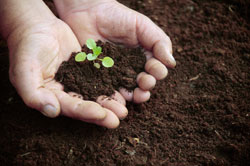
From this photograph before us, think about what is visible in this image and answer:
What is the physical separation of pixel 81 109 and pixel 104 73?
1.61 feet

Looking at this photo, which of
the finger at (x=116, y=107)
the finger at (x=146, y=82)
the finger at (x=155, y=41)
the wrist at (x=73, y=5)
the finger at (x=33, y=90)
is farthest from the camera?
the wrist at (x=73, y=5)

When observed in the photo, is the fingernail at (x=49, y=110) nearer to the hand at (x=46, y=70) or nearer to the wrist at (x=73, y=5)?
the hand at (x=46, y=70)

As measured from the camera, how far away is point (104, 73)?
6.47 feet

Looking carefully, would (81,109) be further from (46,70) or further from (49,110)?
(46,70)

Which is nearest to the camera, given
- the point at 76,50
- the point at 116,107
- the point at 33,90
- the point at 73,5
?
the point at 33,90

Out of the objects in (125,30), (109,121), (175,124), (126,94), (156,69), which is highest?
(125,30)

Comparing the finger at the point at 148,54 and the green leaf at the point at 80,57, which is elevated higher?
the green leaf at the point at 80,57

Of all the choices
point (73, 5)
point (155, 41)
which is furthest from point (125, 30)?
point (73, 5)

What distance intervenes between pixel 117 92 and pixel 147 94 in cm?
24

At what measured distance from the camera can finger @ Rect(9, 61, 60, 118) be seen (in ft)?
5.07

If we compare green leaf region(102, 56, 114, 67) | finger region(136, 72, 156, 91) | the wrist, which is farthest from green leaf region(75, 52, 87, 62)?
the wrist

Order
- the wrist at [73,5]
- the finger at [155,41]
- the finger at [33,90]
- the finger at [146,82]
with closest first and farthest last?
the finger at [33,90]
the finger at [146,82]
the finger at [155,41]
the wrist at [73,5]

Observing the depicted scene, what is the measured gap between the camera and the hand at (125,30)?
1.91 m

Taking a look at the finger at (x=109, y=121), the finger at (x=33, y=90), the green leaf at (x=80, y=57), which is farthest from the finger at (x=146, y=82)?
the finger at (x=33, y=90)
